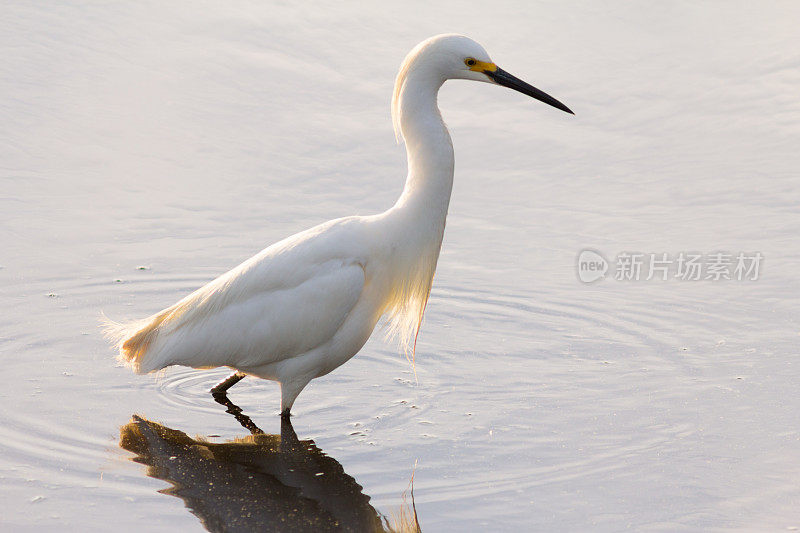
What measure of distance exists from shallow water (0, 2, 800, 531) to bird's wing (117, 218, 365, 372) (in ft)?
1.05

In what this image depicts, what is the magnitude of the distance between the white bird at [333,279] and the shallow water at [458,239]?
306 mm

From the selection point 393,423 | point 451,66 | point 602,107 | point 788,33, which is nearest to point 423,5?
point 602,107

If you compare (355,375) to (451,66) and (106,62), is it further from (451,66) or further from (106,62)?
(106,62)

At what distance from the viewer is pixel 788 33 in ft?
32.9

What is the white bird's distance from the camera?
504 centimetres

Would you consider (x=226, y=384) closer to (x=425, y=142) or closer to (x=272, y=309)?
(x=272, y=309)

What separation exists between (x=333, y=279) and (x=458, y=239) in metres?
2.24

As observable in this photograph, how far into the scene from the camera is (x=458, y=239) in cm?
716

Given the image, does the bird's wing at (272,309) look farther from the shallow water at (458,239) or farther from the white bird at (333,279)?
the shallow water at (458,239)

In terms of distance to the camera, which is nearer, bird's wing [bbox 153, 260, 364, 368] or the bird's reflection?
the bird's reflection

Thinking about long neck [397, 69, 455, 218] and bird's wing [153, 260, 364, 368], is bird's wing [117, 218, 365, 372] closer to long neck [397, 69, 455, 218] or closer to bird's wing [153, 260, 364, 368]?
bird's wing [153, 260, 364, 368]

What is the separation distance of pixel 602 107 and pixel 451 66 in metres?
4.03

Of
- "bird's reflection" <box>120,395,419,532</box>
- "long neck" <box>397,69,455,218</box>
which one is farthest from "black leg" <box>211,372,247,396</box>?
"long neck" <box>397,69,455,218</box>

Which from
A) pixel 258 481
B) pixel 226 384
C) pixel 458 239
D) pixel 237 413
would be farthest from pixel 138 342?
pixel 458 239
